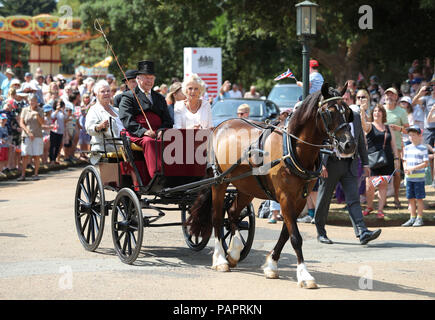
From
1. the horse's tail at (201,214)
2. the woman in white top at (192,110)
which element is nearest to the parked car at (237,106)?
the woman in white top at (192,110)

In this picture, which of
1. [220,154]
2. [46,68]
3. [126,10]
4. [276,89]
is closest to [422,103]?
[220,154]

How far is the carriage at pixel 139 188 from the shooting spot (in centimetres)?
821

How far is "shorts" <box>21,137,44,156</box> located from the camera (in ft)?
55.8

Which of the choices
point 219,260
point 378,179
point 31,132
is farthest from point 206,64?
point 219,260

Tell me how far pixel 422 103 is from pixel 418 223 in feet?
17.5

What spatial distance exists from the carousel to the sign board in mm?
18222

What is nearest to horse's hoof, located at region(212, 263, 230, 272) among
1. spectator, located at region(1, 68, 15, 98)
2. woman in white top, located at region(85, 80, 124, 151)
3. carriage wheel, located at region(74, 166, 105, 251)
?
carriage wheel, located at region(74, 166, 105, 251)

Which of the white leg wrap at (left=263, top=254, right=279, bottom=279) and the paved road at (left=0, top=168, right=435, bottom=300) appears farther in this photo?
the white leg wrap at (left=263, top=254, right=279, bottom=279)

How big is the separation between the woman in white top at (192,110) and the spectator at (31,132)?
29.4 feet

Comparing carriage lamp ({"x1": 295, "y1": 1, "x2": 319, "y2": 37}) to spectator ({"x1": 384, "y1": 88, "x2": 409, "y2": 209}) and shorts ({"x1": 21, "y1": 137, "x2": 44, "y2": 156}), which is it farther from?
shorts ({"x1": 21, "y1": 137, "x2": 44, "y2": 156})

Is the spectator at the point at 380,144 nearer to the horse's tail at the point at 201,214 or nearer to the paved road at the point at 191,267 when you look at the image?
the paved road at the point at 191,267
